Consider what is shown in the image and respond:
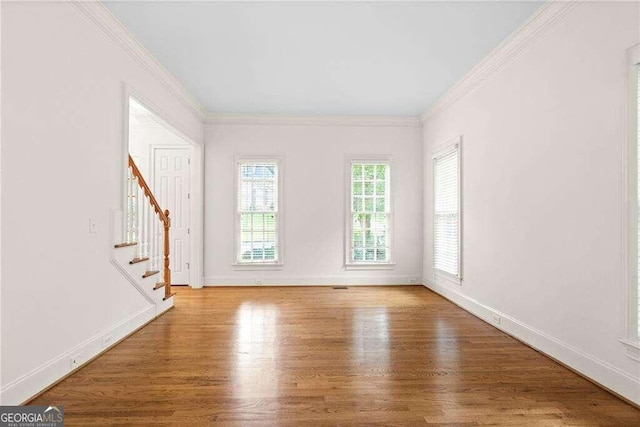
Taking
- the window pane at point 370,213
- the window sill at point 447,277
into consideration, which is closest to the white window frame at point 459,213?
the window sill at point 447,277

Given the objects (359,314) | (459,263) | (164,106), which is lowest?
(359,314)

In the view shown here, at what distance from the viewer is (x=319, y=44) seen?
3.71 metres

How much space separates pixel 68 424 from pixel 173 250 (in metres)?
4.33

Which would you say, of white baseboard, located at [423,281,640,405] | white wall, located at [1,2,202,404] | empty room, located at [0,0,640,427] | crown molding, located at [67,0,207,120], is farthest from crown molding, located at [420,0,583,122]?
white wall, located at [1,2,202,404]

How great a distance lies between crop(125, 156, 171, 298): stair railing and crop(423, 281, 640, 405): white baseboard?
405 centimetres

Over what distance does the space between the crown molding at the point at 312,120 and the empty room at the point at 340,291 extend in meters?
0.44

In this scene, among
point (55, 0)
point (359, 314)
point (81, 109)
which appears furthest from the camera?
point (359, 314)

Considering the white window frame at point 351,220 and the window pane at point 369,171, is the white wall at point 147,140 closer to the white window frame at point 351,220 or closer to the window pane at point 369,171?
the white window frame at point 351,220

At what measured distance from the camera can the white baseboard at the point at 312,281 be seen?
623 cm

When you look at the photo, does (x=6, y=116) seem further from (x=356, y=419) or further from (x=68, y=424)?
(x=356, y=419)

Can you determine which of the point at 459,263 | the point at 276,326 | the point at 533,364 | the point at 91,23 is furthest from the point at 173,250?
the point at 533,364

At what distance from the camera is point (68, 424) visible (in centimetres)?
208

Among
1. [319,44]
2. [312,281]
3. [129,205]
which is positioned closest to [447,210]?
[312,281]

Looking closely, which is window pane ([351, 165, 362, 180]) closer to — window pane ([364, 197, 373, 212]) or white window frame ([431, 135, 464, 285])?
window pane ([364, 197, 373, 212])
